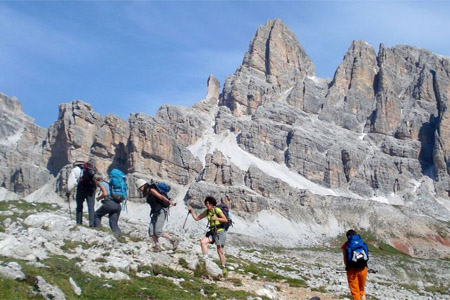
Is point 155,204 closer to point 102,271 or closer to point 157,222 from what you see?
point 157,222

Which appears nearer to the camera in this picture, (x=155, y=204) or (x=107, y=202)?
(x=155, y=204)

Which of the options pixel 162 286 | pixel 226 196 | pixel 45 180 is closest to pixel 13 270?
pixel 162 286

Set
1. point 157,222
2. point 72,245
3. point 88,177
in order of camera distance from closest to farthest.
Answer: point 72,245
point 157,222
point 88,177

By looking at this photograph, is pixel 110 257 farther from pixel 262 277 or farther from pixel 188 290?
pixel 262 277

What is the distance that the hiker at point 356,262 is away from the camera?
18328 mm

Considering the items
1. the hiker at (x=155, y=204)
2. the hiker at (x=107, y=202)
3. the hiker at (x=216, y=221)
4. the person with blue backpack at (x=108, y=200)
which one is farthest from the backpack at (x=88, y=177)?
the hiker at (x=216, y=221)

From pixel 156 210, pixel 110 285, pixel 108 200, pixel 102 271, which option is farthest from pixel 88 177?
pixel 110 285

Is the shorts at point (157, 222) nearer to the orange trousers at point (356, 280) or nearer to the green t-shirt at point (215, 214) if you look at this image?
the green t-shirt at point (215, 214)

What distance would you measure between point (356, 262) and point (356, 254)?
29 cm

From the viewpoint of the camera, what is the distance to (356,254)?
60.0ft

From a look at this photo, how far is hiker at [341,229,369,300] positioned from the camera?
60.1 ft

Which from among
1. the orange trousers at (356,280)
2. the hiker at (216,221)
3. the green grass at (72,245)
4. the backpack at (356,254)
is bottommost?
the orange trousers at (356,280)

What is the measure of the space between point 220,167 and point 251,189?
12.3 metres

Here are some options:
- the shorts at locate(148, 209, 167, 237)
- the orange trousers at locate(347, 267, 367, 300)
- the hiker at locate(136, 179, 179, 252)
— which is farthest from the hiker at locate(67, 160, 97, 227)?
the orange trousers at locate(347, 267, 367, 300)
